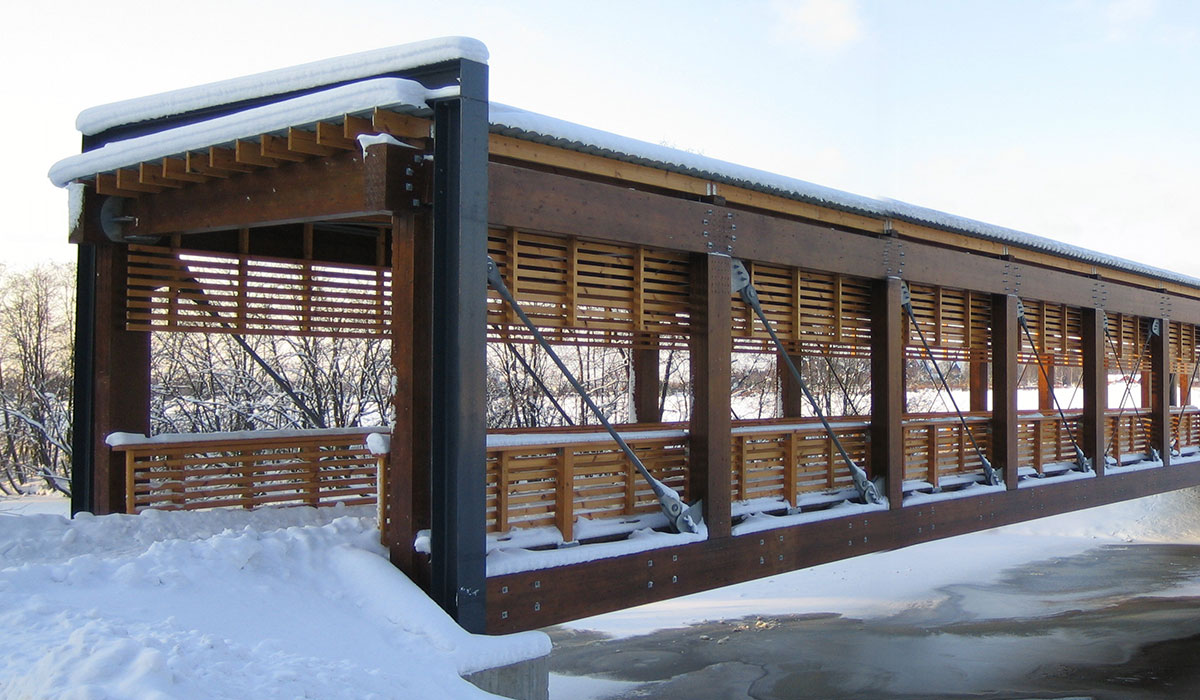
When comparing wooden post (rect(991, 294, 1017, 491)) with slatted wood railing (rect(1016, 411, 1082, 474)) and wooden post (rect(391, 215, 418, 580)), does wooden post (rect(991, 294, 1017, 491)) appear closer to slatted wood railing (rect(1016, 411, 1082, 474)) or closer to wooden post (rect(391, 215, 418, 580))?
slatted wood railing (rect(1016, 411, 1082, 474))

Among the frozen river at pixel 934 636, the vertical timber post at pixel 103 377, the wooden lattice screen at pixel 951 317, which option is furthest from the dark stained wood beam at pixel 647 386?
the vertical timber post at pixel 103 377

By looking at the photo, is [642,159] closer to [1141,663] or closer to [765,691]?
[765,691]

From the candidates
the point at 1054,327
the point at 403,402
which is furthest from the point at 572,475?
the point at 1054,327

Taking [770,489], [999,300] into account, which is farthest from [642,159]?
[999,300]

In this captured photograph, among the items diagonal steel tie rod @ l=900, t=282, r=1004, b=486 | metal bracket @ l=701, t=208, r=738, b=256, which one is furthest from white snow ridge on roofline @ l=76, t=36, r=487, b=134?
diagonal steel tie rod @ l=900, t=282, r=1004, b=486

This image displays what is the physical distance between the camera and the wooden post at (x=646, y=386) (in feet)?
34.3

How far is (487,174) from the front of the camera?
5.80m

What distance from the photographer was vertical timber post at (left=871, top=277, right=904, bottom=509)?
909cm

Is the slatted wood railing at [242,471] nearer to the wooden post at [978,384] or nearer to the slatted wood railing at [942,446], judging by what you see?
the slatted wood railing at [942,446]

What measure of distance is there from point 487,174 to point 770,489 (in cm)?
406

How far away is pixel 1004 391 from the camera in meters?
10.6

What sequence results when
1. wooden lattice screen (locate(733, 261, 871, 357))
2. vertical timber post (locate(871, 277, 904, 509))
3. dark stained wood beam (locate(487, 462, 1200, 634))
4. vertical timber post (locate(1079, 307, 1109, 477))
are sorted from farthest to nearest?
1. vertical timber post (locate(1079, 307, 1109, 477))
2. vertical timber post (locate(871, 277, 904, 509))
3. wooden lattice screen (locate(733, 261, 871, 357))
4. dark stained wood beam (locate(487, 462, 1200, 634))

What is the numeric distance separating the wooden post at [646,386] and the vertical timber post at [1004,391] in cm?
381

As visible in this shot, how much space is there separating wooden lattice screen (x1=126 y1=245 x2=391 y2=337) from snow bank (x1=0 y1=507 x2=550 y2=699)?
255 centimetres
